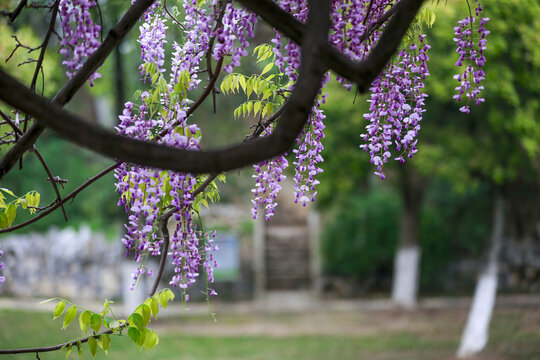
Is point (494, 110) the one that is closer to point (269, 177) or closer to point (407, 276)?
point (407, 276)

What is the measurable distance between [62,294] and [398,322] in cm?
697

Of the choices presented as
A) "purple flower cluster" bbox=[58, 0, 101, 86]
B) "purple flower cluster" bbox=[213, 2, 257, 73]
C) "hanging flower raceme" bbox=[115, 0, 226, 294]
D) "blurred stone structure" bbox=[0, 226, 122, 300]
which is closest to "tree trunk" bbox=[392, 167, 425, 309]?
"blurred stone structure" bbox=[0, 226, 122, 300]

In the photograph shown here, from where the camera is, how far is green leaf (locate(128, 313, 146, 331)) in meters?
2.22

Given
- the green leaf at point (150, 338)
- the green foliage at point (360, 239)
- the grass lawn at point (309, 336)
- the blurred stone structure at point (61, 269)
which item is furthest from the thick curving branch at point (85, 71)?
the green foliage at point (360, 239)

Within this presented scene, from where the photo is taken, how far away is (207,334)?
10.3 metres

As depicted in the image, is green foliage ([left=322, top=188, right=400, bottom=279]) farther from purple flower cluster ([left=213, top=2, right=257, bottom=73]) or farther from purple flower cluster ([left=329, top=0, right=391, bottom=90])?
purple flower cluster ([left=213, top=2, right=257, bottom=73])

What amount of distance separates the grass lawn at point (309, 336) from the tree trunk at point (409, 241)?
0.53 meters

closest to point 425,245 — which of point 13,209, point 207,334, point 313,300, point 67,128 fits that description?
point 313,300

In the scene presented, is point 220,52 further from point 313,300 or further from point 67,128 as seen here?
point 313,300

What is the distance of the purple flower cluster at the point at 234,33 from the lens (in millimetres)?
1896

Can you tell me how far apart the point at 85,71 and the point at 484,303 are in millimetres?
8225

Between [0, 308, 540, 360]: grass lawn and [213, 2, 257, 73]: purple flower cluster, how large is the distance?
24.1 feet

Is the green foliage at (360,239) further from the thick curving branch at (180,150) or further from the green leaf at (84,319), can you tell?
the thick curving branch at (180,150)


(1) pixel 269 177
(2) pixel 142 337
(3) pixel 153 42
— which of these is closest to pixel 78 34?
(3) pixel 153 42
